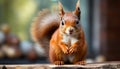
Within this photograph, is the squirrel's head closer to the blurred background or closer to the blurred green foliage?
the blurred background

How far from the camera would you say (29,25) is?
3.28m

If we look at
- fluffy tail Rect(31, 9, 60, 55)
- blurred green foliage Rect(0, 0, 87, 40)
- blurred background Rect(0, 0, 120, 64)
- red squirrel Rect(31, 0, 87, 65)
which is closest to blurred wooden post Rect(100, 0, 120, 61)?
blurred background Rect(0, 0, 120, 64)

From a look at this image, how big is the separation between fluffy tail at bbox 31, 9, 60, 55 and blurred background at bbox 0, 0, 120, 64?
1.55 metres

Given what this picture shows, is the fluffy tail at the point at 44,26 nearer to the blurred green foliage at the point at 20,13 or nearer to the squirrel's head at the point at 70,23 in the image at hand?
the squirrel's head at the point at 70,23

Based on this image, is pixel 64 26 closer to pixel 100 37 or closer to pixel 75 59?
pixel 75 59

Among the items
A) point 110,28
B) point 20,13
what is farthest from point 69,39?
point 20,13

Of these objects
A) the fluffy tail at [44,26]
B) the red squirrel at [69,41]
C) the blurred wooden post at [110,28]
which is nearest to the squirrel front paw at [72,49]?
the red squirrel at [69,41]

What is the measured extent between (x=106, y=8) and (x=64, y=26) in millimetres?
1945

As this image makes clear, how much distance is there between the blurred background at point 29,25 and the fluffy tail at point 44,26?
155 cm

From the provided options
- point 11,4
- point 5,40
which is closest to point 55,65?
point 5,40

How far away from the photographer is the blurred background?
3.19 meters

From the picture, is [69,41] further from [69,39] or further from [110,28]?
[110,28]

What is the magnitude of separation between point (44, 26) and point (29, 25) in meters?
1.71

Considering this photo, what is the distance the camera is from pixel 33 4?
11.0ft
